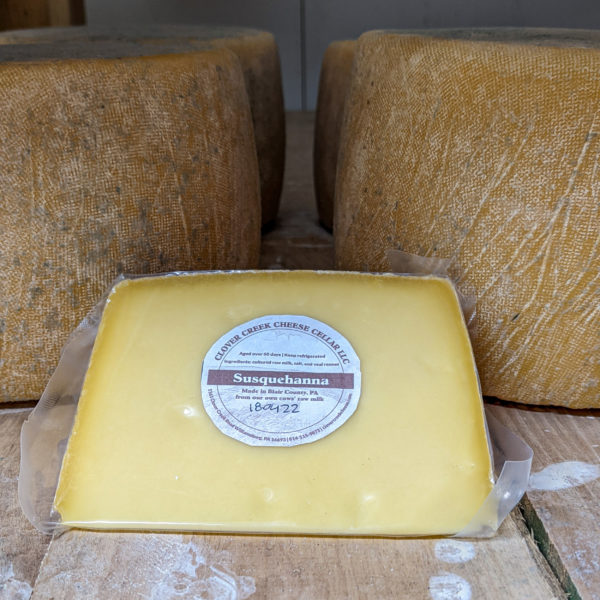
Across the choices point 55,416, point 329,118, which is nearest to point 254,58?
point 329,118

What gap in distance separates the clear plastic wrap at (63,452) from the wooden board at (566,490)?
4 centimetres

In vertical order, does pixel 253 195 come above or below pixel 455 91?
below

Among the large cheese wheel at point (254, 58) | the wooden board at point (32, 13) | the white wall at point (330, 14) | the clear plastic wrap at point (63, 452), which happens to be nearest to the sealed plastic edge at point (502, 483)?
the clear plastic wrap at point (63, 452)

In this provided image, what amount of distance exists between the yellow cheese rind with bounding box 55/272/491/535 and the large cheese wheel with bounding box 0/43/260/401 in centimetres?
9

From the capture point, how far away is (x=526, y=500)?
65 cm

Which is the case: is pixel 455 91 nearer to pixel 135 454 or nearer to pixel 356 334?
pixel 356 334

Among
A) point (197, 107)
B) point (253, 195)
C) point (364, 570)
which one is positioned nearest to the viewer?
point (364, 570)

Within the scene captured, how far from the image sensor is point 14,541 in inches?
23.8

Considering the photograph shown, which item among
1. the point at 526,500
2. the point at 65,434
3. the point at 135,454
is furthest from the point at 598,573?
the point at 65,434

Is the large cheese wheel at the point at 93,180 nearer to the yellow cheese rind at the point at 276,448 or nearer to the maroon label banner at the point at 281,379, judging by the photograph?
the yellow cheese rind at the point at 276,448

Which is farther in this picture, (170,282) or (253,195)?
(253,195)

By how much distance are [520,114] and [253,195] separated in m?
0.38

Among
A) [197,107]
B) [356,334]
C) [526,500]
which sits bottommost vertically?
[526,500]

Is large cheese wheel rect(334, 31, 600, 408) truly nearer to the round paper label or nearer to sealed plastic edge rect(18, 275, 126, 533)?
the round paper label
